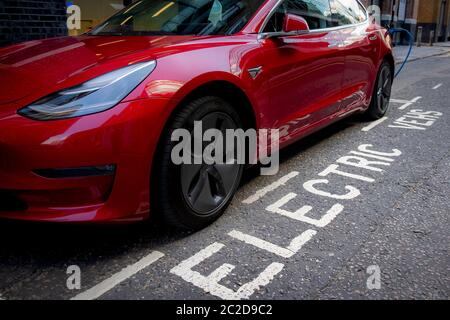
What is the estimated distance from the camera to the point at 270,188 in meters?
3.18

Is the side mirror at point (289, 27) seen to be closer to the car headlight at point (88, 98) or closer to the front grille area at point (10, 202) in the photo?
the car headlight at point (88, 98)

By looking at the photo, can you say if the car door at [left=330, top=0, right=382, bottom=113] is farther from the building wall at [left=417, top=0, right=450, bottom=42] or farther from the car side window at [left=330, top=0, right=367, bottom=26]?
the building wall at [left=417, top=0, right=450, bottom=42]

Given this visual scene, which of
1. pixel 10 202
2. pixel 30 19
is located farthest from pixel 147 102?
pixel 30 19

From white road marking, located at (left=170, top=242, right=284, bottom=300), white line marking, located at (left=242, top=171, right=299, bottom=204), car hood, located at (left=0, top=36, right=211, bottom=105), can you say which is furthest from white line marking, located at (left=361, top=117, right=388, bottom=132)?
white road marking, located at (left=170, top=242, right=284, bottom=300)

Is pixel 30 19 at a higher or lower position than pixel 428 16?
lower

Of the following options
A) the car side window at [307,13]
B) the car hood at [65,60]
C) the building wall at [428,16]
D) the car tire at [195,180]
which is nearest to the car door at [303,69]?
the car side window at [307,13]

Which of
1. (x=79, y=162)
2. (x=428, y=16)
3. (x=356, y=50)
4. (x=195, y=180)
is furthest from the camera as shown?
(x=428, y=16)

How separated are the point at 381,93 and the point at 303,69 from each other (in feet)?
7.49

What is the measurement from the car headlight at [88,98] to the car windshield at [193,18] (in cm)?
85

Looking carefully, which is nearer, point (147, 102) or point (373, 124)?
point (147, 102)

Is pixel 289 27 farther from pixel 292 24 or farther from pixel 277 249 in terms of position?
pixel 277 249

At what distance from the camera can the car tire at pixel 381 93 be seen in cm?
493

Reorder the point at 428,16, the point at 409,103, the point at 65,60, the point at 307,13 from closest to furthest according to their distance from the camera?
1. the point at 65,60
2. the point at 307,13
3. the point at 409,103
4. the point at 428,16

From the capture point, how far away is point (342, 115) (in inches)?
163
